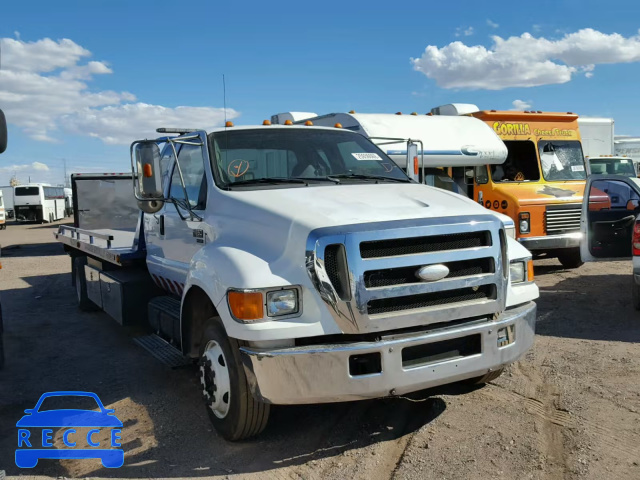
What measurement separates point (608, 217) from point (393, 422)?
5.31 metres

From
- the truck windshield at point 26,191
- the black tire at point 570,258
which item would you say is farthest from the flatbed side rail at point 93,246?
the truck windshield at point 26,191

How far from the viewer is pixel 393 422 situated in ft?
14.4

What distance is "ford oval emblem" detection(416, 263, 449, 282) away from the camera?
12.1 feet

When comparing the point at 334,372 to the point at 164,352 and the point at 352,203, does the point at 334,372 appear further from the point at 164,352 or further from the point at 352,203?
the point at 164,352

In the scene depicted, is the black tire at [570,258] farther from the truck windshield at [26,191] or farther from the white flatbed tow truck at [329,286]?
the truck windshield at [26,191]

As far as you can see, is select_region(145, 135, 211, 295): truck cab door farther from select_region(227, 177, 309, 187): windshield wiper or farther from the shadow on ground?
the shadow on ground

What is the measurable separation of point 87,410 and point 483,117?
8.57 m

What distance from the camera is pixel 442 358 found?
376 centimetres

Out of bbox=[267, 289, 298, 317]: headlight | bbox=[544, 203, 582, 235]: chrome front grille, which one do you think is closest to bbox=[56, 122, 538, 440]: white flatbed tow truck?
bbox=[267, 289, 298, 317]: headlight

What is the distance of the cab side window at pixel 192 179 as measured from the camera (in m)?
4.88

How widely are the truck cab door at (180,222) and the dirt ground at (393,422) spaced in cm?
102

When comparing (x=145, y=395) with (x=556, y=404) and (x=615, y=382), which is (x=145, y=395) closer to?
(x=556, y=404)

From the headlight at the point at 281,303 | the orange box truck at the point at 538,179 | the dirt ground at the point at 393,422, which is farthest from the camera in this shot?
the orange box truck at the point at 538,179

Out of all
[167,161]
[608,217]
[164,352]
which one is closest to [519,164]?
[608,217]
